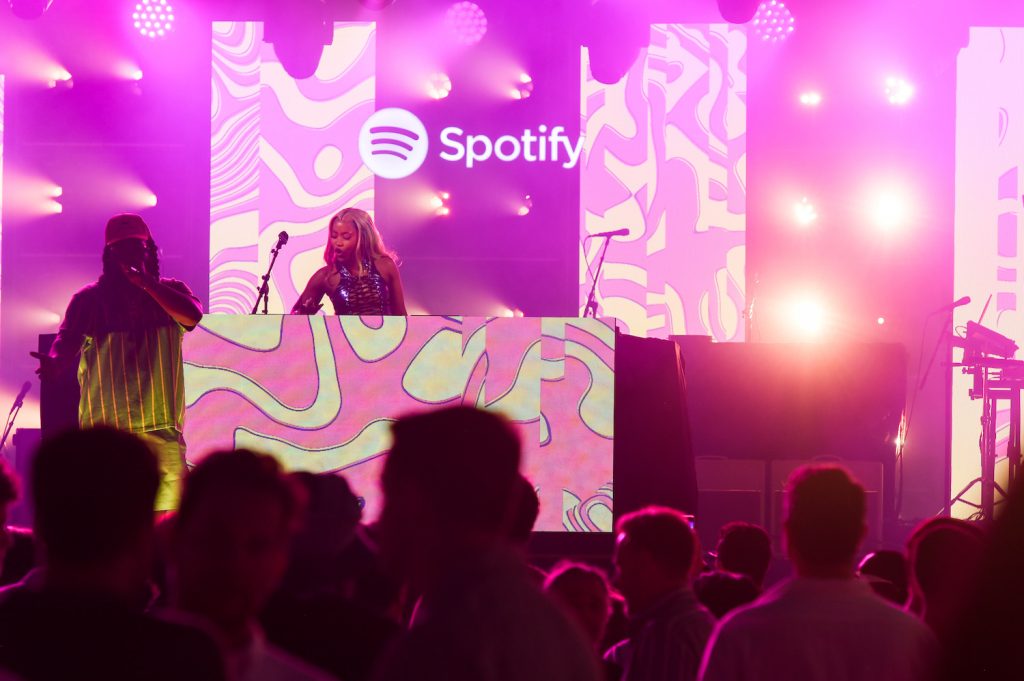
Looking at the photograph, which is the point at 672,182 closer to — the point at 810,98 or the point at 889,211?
the point at 810,98

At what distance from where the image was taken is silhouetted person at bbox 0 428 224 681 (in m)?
1.27

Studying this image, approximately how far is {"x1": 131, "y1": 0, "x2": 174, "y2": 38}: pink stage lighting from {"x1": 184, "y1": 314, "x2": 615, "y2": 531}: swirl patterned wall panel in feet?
19.7

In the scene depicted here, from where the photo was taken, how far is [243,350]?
213 inches

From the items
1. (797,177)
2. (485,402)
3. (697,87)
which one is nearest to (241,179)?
(697,87)

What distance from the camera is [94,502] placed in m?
1.38

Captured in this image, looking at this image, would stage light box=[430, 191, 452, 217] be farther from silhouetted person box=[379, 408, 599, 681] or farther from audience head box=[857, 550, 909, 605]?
silhouetted person box=[379, 408, 599, 681]

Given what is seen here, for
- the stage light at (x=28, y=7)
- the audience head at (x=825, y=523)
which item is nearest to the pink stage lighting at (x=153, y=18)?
the stage light at (x=28, y=7)

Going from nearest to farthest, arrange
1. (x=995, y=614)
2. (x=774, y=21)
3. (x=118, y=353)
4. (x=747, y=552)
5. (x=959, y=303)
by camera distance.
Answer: (x=995, y=614), (x=747, y=552), (x=118, y=353), (x=959, y=303), (x=774, y=21)

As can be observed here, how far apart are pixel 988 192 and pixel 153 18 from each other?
7819 millimetres

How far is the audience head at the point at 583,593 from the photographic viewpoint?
2.70m

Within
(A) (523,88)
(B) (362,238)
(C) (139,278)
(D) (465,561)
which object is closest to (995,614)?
(D) (465,561)

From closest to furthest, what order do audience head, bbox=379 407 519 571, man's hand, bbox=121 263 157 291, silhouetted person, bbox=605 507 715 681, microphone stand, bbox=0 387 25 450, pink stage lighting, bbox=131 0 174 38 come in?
audience head, bbox=379 407 519 571, silhouetted person, bbox=605 507 715 681, man's hand, bbox=121 263 157 291, microphone stand, bbox=0 387 25 450, pink stage lighting, bbox=131 0 174 38

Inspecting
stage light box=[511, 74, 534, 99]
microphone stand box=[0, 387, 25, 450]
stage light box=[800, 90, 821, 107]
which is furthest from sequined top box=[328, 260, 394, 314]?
stage light box=[800, 90, 821, 107]

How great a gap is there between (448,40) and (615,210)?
2307mm
